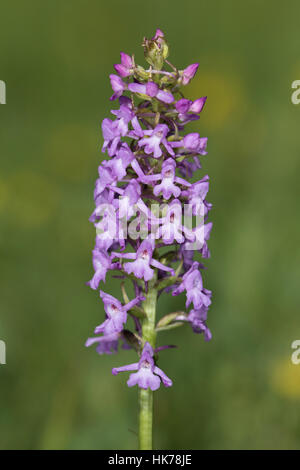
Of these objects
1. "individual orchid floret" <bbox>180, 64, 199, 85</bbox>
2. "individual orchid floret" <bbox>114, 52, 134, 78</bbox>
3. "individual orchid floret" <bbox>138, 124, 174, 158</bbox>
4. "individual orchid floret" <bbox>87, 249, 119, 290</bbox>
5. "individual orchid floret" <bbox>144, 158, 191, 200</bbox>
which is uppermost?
"individual orchid floret" <bbox>114, 52, 134, 78</bbox>

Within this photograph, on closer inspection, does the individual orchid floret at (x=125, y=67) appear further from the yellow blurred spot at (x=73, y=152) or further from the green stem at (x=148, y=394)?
the yellow blurred spot at (x=73, y=152)

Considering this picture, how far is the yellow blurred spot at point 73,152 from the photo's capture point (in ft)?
22.2

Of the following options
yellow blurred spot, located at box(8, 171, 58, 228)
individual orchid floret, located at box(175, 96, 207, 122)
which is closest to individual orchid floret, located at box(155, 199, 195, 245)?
individual orchid floret, located at box(175, 96, 207, 122)

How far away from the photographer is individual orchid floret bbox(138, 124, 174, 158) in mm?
2766

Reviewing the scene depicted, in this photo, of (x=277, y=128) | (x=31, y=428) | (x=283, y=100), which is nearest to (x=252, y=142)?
(x=277, y=128)

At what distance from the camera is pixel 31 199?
239 inches

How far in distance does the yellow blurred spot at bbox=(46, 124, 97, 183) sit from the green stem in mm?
3821

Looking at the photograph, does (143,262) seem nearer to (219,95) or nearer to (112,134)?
(112,134)

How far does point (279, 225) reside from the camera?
5.84 metres

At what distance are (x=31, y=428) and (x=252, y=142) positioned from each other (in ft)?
12.2

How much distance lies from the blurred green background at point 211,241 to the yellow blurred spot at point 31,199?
0.05ft

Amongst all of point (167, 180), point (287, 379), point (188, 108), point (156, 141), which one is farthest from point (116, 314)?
point (287, 379)

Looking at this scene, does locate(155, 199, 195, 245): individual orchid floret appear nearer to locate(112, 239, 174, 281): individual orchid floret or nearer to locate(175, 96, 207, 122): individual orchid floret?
locate(112, 239, 174, 281): individual orchid floret

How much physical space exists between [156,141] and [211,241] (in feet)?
9.83
